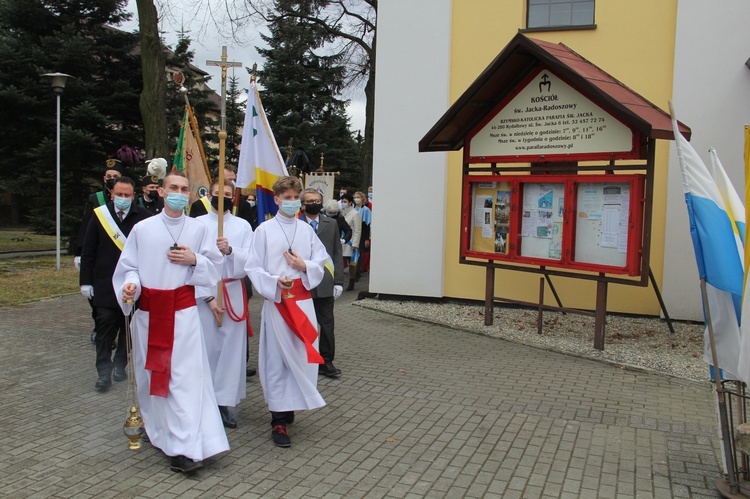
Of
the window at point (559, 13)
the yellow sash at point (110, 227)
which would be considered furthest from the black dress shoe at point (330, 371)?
the window at point (559, 13)

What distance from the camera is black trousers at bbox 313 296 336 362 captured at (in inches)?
280

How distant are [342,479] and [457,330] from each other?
545 centimetres

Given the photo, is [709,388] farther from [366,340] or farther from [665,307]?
[366,340]

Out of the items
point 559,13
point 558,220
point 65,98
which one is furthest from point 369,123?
point 558,220

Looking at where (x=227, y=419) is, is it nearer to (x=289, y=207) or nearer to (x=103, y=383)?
(x=103, y=383)

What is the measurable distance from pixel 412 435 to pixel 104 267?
357 centimetres

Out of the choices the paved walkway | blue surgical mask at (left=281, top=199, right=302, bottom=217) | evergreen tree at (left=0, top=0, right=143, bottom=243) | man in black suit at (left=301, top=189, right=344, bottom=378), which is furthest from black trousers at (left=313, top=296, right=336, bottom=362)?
evergreen tree at (left=0, top=0, right=143, bottom=243)

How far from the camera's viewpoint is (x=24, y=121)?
73.3 feet

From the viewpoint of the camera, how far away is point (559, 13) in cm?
1090

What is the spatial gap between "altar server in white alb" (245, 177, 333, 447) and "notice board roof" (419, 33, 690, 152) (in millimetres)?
4181

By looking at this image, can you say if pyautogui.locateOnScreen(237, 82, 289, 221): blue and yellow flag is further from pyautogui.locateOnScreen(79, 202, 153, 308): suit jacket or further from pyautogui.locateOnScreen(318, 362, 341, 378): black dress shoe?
pyautogui.locateOnScreen(318, 362, 341, 378): black dress shoe

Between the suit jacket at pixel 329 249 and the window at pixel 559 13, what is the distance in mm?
6076

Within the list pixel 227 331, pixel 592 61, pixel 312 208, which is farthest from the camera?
pixel 592 61

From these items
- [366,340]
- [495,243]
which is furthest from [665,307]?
[366,340]
